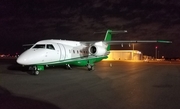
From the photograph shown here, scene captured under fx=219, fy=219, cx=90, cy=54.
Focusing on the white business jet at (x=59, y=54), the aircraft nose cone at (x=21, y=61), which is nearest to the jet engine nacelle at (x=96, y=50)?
the white business jet at (x=59, y=54)

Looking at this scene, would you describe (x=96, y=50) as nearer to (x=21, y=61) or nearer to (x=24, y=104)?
(x=21, y=61)

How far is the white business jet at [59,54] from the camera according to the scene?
52.4 ft

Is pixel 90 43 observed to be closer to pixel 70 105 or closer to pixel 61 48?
pixel 61 48

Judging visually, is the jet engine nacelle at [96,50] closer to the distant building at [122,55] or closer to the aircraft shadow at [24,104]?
the aircraft shadow at [24,104]

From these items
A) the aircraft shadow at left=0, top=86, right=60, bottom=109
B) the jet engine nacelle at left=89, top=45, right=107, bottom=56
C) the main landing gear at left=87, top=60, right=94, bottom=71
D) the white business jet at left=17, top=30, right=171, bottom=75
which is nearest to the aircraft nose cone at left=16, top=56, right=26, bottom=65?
the white business jet at left=17, top=30, right=171, bottom=75

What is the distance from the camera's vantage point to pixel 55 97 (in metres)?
7.86

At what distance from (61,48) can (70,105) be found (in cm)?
1312

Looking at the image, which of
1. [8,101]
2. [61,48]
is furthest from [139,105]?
[61,48]

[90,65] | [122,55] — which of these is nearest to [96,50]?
[90,65]

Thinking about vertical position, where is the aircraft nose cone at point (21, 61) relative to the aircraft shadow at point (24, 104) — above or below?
above

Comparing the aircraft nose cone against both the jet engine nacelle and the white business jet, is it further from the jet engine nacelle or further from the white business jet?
the jet engine nacelle

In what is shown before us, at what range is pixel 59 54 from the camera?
18.8 meters

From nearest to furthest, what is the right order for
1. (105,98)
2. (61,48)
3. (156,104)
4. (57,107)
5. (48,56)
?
(57,107), (156,104), (105,98), (48,56), (61,48)

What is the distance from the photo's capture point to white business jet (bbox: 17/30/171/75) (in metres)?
16.0
